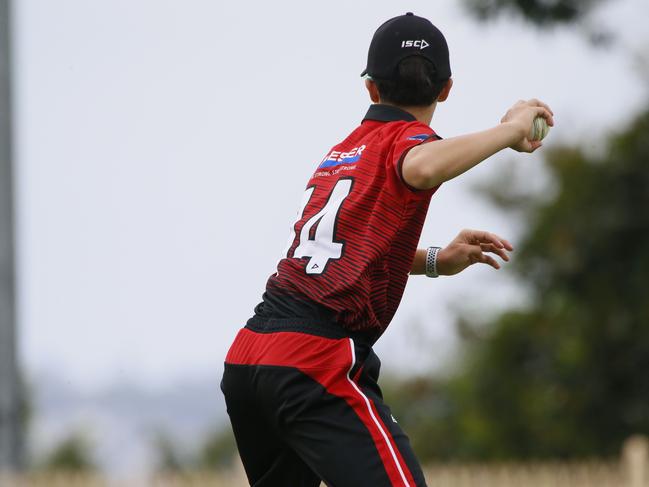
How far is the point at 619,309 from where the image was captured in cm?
1880

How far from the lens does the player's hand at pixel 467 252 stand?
459 centimetres

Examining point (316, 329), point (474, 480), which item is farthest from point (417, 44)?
point (474, 480)

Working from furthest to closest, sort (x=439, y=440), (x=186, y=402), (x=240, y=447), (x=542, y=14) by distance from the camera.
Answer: (x=186, y=402) → (x=439, y=440) → (x=542, y=14) → (x=240, y=447)

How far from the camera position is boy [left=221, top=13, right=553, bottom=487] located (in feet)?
12.5

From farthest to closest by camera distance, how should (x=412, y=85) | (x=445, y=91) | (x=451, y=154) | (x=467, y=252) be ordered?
(x=467, y=252) → (x=445, y=91) → (x=412, y=85) → (x=451, y=154)

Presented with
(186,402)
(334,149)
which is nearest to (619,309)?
(334,149)

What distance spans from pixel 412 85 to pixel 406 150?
342mm

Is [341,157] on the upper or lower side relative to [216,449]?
upper

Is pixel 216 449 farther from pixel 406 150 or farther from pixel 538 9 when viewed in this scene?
pixel 406 150

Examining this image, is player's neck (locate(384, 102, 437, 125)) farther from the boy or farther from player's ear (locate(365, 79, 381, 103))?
player's ear (locate(365, 79, 381, 103))

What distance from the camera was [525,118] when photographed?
4004 millimetres

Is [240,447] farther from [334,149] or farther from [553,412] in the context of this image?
[553,412]

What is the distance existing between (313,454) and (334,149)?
104 cm

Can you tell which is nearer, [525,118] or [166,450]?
[525,118]
